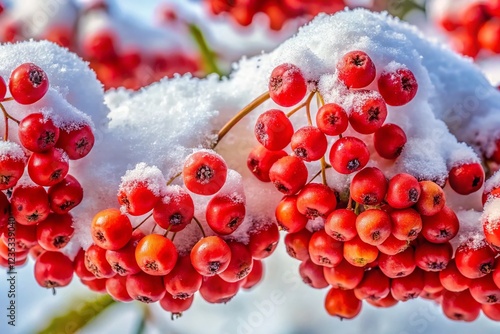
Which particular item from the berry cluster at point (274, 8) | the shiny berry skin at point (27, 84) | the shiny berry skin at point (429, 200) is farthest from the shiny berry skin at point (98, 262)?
the berry cluster at point (274, 8)

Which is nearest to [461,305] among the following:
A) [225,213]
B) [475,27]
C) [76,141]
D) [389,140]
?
[389,140]

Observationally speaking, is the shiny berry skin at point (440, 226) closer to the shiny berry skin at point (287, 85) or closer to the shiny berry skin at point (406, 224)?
the shiny berry skin at point (406, 224)

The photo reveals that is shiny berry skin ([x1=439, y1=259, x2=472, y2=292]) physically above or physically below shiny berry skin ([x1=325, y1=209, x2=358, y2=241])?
above

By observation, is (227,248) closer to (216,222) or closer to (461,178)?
(216,222)

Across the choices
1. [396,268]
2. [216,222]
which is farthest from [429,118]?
[216,222]

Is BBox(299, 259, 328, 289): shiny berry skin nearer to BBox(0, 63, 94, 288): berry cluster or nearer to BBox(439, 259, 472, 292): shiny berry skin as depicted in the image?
BBox(439, 259, 472, 292): shiny berry skin

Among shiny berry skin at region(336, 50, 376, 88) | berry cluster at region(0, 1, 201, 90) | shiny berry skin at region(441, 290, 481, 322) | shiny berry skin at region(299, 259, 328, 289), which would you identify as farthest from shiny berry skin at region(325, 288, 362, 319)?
berry cluster at region(0, 1, 201, 90)

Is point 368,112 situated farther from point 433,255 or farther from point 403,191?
point 433,255
